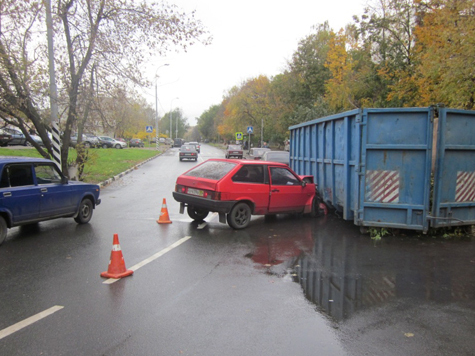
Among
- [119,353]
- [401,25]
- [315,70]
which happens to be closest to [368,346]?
[119,353]

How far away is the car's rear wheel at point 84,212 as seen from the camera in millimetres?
8641

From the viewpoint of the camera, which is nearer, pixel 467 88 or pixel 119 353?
pixel 119 353

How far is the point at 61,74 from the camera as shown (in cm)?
1388

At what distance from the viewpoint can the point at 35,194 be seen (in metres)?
7.20

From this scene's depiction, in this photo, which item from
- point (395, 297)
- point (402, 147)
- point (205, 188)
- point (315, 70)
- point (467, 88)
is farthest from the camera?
point (315, 70)

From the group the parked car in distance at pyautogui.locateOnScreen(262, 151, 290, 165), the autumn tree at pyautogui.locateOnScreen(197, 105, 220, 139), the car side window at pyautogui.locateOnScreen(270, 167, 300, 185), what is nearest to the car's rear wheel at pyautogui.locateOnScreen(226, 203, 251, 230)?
the car side window at pyautogui.locateOnScreen(270, 167, 300, 185)

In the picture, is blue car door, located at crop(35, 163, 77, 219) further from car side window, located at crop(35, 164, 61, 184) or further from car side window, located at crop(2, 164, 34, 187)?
car side window, located at crop(2, 164, 34, 187)

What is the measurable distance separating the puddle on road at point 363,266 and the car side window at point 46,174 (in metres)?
4.51

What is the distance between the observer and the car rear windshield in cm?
839

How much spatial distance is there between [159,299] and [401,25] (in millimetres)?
23956

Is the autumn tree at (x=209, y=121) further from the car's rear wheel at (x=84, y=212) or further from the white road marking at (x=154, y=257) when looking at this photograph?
the white road marking at (x=154, y=257)

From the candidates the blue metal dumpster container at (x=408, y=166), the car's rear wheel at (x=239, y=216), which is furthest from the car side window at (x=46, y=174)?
the blue metal dumpster container at (x=408, y=166)

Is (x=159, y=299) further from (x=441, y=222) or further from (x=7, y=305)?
(x=441, y=222)

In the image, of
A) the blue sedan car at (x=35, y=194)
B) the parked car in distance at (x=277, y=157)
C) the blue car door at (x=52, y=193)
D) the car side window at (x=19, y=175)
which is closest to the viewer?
the blue sedan car at (x=35, y=194)
